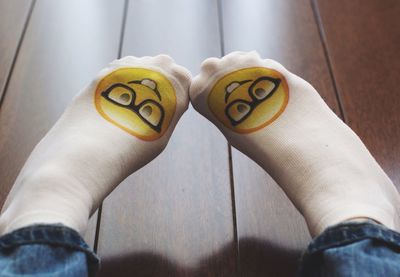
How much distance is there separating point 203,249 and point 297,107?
212 millimetres

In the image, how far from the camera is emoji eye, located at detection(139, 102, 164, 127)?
27.0 inches

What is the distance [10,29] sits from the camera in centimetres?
86

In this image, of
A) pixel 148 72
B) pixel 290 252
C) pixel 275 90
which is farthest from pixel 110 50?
pixel 290 252

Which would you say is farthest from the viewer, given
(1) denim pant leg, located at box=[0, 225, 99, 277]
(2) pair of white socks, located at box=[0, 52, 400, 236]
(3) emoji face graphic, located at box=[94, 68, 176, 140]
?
(3) emoji face graphic, located at box=[94, 68, 176, 140]

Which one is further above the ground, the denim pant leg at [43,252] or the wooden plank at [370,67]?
the wooden plank at [370,67]

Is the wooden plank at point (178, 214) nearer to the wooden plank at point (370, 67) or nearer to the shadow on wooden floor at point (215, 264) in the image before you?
the shadow on wooden floor at point (215, 264)

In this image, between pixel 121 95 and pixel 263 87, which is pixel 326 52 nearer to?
pixel 263 87

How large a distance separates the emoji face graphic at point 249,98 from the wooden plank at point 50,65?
22 cm

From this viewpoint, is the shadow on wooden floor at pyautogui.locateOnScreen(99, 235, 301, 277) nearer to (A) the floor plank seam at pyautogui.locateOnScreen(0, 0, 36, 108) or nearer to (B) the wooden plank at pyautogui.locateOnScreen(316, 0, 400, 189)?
(B) the wooden plank at pyautogui.locateOnScreen(316, 0, 400, 189)

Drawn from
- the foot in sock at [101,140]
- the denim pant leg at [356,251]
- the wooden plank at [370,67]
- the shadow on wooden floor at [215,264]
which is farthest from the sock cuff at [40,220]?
the wooden plank at [370,67]

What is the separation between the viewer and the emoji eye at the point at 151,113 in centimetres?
69

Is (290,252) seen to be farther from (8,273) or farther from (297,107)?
(8,273)

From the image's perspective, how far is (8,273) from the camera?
0.45 meters

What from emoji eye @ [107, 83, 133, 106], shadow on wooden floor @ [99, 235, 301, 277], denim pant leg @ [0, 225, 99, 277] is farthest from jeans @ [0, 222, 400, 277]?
emoji eye @ [107, 83, 133, 106]
